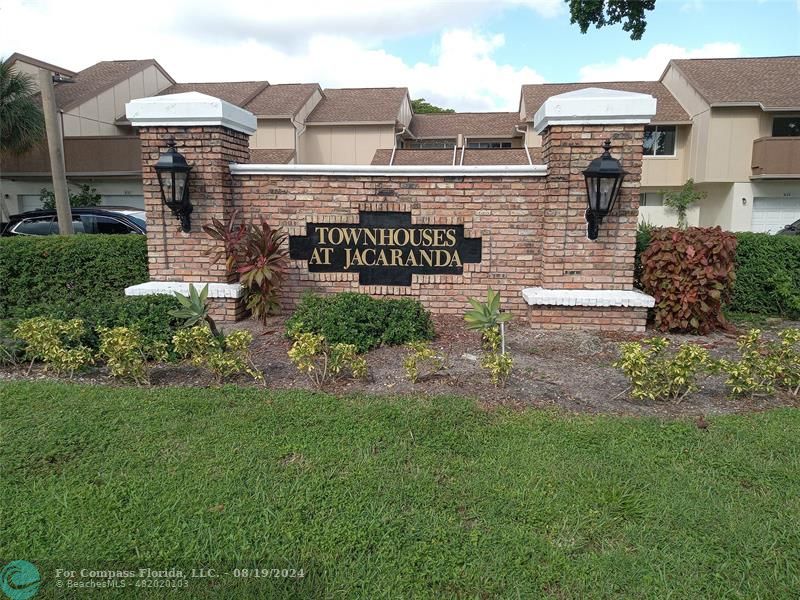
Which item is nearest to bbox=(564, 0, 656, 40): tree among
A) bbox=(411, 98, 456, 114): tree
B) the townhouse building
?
the townhouse building

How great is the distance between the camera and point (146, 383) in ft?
15.9

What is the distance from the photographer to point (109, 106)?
76.3ft

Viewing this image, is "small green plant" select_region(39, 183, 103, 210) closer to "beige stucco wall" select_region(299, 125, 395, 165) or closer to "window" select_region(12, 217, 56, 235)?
"beige stucco wall" select_region(299, 125, 395, 165)

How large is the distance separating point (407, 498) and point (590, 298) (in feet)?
13.2

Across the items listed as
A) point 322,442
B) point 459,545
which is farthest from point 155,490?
point 459,545

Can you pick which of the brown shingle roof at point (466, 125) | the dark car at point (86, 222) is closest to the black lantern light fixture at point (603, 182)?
the dark car at point (86, 222)

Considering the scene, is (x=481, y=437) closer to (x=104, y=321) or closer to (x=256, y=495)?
(x=256, y=495)

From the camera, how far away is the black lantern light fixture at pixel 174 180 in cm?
647

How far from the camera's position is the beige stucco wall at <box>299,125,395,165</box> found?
2389 centimetres

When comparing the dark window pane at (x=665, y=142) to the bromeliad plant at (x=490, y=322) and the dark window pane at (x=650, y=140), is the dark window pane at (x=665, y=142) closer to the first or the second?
the dark window pane at (x=650, y=140)

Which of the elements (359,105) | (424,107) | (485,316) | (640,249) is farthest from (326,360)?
(424,107)

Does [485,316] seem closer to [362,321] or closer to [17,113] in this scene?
[362,321]

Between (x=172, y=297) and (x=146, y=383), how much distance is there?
1407 mm

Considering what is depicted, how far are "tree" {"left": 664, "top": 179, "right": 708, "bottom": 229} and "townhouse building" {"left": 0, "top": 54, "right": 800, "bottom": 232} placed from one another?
401 mm
